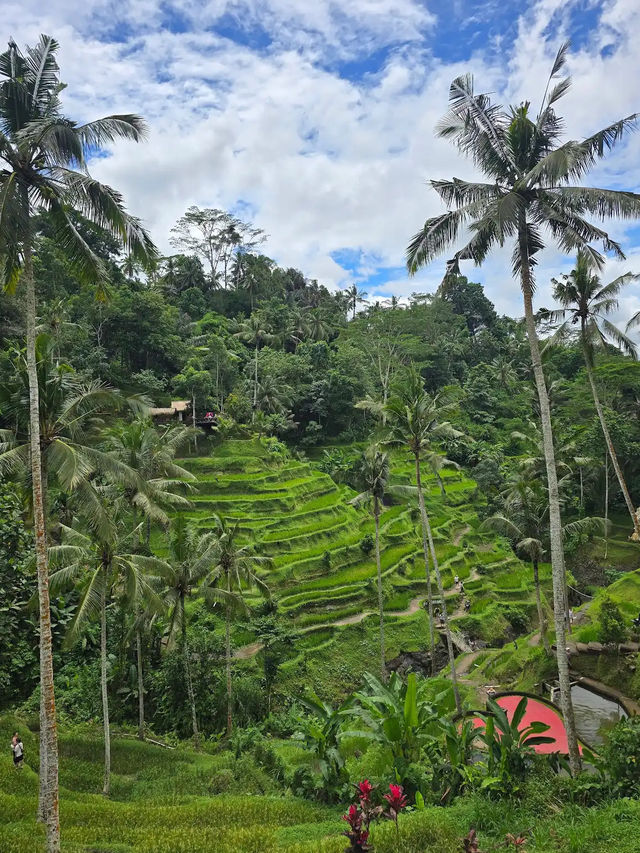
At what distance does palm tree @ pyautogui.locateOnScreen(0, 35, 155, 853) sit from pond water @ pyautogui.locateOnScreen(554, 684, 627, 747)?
12410 millimetres

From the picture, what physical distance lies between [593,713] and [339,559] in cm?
1552

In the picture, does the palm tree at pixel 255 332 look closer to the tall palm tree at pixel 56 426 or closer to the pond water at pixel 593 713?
the tall palm tree at pixel 56 426

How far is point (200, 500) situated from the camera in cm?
3152

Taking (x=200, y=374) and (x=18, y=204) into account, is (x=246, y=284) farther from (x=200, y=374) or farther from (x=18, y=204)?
(x=18, y=204)

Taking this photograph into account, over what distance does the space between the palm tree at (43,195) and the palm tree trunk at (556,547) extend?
26.6 feet

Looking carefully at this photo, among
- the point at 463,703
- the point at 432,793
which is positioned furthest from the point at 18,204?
the point at 463,703

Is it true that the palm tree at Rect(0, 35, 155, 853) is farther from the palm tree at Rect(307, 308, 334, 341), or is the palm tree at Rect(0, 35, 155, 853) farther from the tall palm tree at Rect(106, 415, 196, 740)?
the palm tree at Rect(307, 308, 334, 341)

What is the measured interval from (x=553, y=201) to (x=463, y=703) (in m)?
15.9

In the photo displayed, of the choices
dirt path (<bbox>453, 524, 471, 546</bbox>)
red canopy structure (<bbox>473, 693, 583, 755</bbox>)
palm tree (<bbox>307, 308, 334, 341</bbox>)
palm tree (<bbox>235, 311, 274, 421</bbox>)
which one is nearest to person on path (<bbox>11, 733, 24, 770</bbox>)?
red canopy structure (<bbox>473, 693, 583, 755</bbox>)

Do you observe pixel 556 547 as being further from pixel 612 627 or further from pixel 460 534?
pixel 460 534

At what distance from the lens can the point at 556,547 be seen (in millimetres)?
10945

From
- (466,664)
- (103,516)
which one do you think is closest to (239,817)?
(103,516)

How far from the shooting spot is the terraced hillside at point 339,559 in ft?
78.2

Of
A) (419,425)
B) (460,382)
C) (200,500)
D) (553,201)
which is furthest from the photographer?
(460,382)
